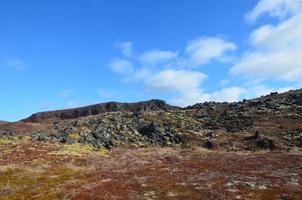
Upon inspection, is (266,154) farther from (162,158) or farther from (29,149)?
(29,149)

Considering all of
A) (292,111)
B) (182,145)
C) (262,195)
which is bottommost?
(262,195)

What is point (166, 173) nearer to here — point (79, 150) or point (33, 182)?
point (33, 182)

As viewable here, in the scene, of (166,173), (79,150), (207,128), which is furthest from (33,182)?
(207,128)

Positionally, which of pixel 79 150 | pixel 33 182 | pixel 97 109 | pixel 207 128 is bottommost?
pixel 33 182

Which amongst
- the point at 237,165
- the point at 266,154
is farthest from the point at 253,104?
the point at 237,165

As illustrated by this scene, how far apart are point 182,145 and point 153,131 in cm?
1063

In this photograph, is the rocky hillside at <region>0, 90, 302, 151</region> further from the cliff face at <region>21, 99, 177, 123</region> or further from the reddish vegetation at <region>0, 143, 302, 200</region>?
the cliff face at <region>21, 99, 177, 123</region>

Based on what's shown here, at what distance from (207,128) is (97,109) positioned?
81.6 metres

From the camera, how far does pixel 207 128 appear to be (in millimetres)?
104688

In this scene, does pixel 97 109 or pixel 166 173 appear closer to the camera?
pixel 166 173

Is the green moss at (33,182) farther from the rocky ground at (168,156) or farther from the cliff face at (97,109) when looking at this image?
the cliff face at (97,109)

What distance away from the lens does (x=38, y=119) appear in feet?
589

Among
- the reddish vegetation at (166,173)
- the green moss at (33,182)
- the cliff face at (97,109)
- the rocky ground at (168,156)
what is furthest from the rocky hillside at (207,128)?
the cliff face at (97,109)

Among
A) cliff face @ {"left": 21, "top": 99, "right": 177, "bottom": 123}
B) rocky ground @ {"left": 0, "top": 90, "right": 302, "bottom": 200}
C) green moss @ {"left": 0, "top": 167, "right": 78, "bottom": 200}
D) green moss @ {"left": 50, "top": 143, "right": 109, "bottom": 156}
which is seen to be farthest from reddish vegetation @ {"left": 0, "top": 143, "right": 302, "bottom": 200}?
cliff face @ {"left": 21, "top": 99, "right": 177, "bottom": 123}
